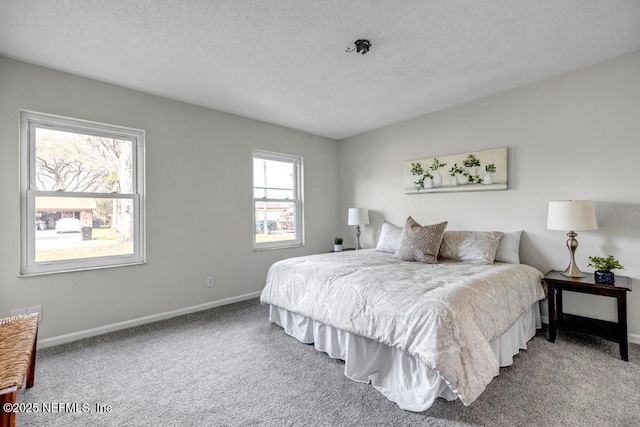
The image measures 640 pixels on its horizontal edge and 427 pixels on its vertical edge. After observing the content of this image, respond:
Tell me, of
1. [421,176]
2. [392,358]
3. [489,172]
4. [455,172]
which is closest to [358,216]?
[421,176]

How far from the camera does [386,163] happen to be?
14.3 ft

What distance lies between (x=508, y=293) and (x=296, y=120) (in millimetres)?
3226

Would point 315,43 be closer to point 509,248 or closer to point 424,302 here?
point 424,302

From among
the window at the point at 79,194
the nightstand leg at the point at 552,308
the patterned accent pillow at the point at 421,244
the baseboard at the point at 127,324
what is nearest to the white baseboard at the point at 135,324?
the baseboard at the point at 127,324

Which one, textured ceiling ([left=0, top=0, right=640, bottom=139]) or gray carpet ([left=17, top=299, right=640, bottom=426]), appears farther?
textured ceiling ([left=0, top=0, right=640, bottom=139])

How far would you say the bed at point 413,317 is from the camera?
1.60 m

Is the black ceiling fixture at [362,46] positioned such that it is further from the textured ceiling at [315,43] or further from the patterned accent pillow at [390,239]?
the patterned accent pillow at [390,239]

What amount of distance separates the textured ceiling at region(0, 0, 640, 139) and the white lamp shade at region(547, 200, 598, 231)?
128cm

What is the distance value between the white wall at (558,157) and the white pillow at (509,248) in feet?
0.49

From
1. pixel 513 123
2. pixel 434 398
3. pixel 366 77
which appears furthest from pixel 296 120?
pixel 434 398

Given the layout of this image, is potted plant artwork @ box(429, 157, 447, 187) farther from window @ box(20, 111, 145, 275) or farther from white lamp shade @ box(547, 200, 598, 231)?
window @ box(20, 111, 145, 275)

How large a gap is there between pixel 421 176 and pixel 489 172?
828 mm

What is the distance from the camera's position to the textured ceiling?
1.90 m

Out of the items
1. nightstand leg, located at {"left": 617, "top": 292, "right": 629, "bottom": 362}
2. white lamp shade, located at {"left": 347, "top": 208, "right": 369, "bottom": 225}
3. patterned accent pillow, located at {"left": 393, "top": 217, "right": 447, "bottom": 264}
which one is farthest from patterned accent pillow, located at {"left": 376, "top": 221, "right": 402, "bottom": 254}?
nightstand leg, located at {"left": 617, "top": 292, "right": 629, "bottom": 362}
